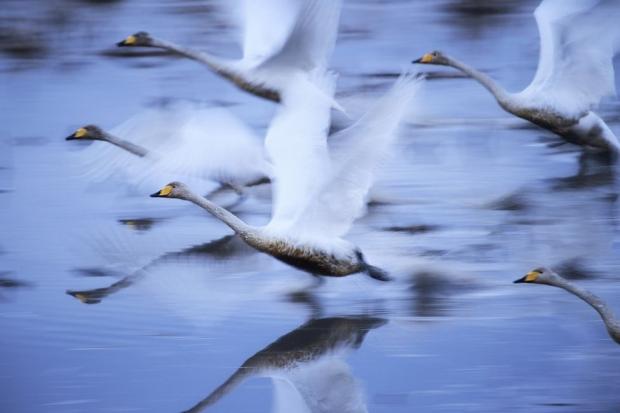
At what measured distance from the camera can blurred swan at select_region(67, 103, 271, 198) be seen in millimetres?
9195

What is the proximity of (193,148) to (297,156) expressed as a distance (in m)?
1.53

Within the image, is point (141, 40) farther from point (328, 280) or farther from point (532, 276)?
point (532, 276)

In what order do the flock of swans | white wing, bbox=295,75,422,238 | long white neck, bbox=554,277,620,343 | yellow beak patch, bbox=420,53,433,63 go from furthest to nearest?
yellow beak patch, bbox=420,53,433,63 < the flock of swans < white wing, bbox=295,75,422,238 < long white neck, bbox=554,277,620,343

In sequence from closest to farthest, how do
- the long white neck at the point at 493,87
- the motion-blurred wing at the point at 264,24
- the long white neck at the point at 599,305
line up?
the long white neck at the point at 599,305, the motion-blurred wing at the point at 264,24, the long white neck at the point at 493,87

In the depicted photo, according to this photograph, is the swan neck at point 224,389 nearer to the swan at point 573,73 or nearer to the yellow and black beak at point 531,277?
the yellow and black beak at point 531,277

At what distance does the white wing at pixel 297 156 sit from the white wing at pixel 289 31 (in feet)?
4.86

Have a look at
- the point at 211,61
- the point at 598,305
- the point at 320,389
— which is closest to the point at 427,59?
the point at 211,61

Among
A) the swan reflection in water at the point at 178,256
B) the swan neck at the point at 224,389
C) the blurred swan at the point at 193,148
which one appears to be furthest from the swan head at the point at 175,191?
the swan neck at the point at 224,389

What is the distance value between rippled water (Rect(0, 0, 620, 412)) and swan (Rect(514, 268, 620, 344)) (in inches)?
5.0

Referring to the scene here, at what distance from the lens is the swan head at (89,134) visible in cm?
977

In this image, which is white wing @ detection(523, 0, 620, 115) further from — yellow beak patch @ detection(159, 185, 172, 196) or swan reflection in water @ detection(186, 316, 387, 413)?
swan reflection in water @ detection(186, 316, 387, 413)

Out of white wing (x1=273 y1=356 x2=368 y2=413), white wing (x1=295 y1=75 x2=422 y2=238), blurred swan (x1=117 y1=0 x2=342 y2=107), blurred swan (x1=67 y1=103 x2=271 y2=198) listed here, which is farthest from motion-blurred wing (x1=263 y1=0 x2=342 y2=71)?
white wing (x1=273 y1=356 x2=368 y2=413)

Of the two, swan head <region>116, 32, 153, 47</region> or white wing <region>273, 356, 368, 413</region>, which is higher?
swan head <region>116, 32, 153, 47</region>

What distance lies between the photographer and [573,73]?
32.9 feet
